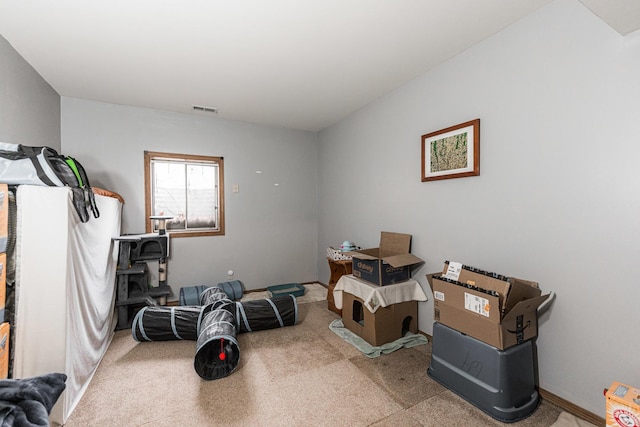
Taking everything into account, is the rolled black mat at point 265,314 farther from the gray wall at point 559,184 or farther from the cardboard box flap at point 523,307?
the cardboard box flap at point 523,307

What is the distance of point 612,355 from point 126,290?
4.01 metres

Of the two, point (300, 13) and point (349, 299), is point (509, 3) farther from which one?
point (349, 299)

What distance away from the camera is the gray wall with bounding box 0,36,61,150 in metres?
2.16

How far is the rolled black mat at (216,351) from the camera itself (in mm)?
2156

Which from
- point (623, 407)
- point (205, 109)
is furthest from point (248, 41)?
point (623, 407)

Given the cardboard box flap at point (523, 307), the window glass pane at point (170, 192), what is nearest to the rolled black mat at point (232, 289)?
the window glass pane at point (170, 192)

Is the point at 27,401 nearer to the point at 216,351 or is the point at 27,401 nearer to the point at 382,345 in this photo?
the point at 216,351

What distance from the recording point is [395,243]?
120 inches

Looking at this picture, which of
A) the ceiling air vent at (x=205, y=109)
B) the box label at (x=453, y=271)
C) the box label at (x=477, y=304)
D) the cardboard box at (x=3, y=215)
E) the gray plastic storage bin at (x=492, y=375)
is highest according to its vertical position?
the ceiling air vent at (x=205, y=109)

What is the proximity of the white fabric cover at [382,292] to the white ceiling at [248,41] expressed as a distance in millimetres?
2046

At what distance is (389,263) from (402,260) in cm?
16

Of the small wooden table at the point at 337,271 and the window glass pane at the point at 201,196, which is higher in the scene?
the window glass pane at the point at 201,196

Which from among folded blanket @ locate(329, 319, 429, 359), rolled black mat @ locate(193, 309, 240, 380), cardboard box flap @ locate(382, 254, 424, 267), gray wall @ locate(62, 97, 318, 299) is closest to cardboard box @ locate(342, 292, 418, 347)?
folded blanket @ locate(329, 319, 429, 359)

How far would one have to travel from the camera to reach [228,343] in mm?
2371
